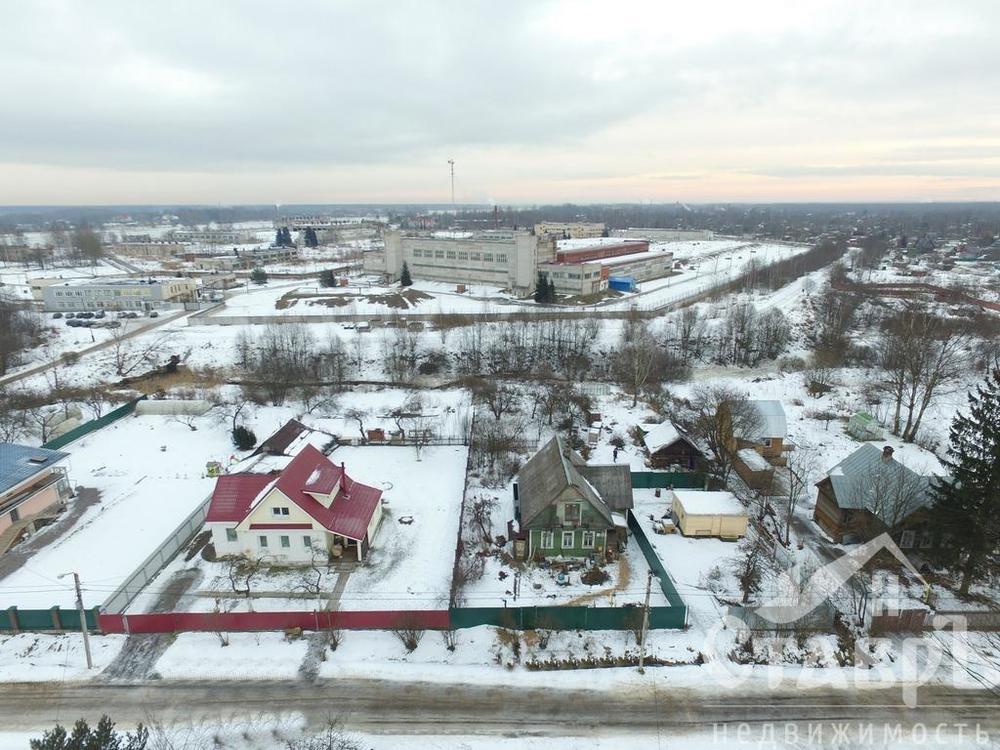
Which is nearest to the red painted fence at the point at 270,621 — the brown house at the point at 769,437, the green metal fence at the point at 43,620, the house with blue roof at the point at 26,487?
the green metal fence at the point at 43,620

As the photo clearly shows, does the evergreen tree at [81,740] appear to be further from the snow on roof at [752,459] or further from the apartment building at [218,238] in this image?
the apartment building at [218,238]

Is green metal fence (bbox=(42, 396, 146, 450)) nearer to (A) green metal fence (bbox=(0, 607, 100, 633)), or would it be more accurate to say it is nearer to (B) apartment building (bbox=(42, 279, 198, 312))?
(A) green metal fence (bbox=(0, 607, 100, 633))

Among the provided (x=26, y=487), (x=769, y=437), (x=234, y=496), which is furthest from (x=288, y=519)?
(x=769, y=437)

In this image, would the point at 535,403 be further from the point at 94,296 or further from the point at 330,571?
the point at 94,296

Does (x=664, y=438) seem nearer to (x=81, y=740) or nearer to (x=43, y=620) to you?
(x=81, y=740)

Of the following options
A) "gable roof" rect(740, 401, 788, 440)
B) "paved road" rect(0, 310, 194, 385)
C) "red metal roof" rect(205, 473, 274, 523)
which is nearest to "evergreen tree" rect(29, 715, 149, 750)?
"red metal roof" rect(205, 473, 274, 523)

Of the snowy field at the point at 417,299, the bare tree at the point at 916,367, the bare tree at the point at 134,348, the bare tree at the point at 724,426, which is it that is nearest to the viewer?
the bare tree at the point at 724,426
